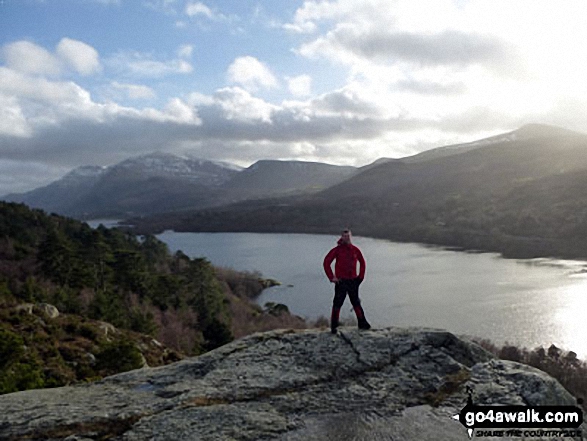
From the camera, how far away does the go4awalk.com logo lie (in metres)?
7.26

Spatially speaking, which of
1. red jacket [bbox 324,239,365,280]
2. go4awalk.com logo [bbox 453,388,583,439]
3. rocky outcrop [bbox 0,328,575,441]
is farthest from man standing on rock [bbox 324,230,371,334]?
go4awalk.com logo [bbox 453,388,583,439]

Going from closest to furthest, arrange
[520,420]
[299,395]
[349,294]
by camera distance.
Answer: [520,420], [299,395], [349,294]

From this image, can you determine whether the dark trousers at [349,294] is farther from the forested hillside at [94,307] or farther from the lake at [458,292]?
the lake at [458,292]

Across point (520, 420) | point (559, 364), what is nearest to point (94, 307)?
point (520, 420)

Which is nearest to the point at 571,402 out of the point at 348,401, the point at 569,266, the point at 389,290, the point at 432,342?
the point at 432,342

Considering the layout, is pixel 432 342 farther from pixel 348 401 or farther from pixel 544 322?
pixel 544 322

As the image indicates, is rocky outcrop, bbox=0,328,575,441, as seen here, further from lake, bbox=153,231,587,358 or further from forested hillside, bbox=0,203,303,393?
lake, bbox=153,231,587,358

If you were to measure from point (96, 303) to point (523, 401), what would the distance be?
45.0 m

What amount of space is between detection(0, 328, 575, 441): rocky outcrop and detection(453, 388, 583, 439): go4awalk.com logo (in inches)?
7.1

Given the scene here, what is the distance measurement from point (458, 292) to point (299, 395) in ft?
283

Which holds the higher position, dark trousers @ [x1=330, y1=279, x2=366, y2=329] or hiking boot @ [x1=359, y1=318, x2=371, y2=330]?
dark trousers @ [x1=330, y1=279, x2=366, y2=329]

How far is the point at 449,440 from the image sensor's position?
6.93 m

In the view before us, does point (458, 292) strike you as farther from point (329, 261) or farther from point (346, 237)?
point (346, 237)

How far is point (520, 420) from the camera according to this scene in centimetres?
753
